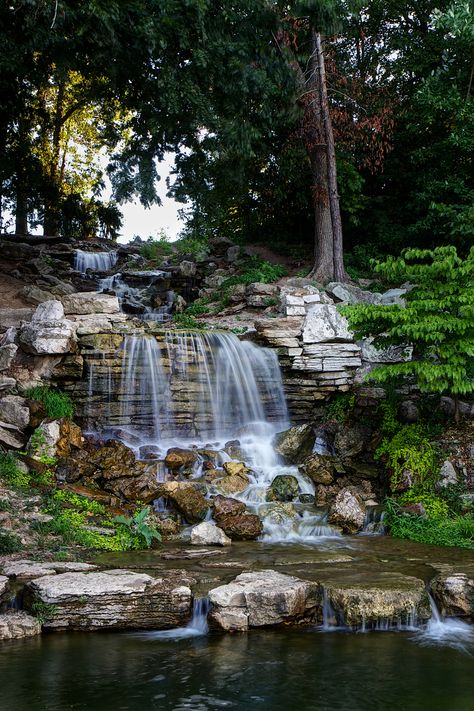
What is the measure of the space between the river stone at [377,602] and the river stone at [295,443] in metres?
5.28

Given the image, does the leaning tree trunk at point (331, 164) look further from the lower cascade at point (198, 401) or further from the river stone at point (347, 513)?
the river stone at point (347, 513)

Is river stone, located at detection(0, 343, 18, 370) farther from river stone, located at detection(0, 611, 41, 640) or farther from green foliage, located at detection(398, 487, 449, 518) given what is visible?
green foliage, located at detection(398, 487, 449, 518)

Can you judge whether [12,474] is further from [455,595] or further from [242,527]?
[455,595]

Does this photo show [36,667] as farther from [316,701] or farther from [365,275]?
[365,275]

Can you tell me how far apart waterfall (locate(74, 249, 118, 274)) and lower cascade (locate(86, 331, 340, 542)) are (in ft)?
27.3

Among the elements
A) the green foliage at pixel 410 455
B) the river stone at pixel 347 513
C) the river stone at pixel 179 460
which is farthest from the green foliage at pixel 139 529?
the green foliage at pixel 410 455

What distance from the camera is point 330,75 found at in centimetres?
1870

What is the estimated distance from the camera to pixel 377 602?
627cm

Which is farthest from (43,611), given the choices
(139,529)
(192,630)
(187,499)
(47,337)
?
(47,337)

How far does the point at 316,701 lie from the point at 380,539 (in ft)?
15.0

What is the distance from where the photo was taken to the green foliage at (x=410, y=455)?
10.2m

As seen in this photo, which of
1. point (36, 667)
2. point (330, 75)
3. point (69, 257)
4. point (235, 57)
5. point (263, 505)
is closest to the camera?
point (36, 667)

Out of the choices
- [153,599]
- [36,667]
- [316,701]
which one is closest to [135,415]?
[153,599]

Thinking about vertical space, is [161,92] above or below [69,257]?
above
